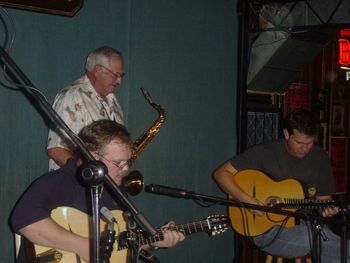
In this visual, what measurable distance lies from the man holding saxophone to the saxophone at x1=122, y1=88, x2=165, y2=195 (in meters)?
0.41

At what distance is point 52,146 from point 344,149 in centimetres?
607

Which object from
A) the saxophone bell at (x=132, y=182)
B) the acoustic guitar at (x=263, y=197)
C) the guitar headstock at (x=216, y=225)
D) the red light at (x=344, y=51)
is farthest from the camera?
the red light at (x=344, y=51)

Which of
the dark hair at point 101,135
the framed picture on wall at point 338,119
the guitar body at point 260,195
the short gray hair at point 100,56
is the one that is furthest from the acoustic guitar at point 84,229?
the framed picture on wall at point 338,119

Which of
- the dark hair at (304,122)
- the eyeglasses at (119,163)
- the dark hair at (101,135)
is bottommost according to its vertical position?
the eyeglasses at (119,163)

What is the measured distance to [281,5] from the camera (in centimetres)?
567

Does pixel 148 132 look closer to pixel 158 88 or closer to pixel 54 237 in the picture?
pixel 158 88

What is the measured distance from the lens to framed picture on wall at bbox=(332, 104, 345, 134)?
8273 millimetres

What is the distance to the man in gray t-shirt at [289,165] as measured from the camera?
4098 mm

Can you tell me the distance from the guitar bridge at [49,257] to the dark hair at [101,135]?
1.82 feet

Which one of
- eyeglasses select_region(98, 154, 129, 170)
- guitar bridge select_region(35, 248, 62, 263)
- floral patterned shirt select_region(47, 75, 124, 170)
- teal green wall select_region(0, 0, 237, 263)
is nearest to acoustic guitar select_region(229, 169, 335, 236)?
teal green wall select_region(0, 0, 237, 263)

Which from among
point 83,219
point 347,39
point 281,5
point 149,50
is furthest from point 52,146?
point 347,39

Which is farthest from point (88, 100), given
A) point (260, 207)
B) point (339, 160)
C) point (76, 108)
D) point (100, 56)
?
point (339, 160)

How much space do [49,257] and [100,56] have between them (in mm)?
1474

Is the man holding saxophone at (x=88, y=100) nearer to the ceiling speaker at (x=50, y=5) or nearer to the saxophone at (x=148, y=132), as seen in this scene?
the ceiling speaker at (x=50, y=5)
